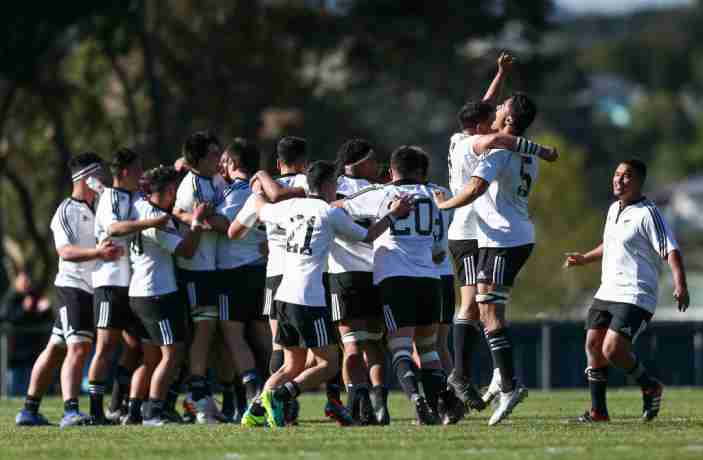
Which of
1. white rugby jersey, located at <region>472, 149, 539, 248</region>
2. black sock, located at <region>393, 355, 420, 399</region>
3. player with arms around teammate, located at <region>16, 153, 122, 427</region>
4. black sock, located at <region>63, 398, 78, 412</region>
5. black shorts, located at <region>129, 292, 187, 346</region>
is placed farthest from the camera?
player with arms around teammate, located at <region>16, 153, 122, 427</region>

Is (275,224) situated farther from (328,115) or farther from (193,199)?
(328,115)

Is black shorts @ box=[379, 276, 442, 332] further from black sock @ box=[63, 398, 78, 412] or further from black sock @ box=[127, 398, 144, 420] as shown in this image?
black sock @ box=[63, 398, 78, 412]

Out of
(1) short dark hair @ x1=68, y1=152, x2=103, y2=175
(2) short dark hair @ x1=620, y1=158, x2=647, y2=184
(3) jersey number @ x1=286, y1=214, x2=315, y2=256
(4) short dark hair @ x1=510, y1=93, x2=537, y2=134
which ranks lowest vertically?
(3) jersey number @ x1=286, y1=214, x2=315, y2=256

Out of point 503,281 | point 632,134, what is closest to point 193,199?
point 503,281

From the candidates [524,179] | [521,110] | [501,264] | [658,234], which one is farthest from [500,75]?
[658,234]

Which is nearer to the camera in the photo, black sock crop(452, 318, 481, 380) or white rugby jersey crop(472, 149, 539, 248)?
white rugby jersey crop(472, 149, 539, 248)

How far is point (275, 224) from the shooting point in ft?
45.3

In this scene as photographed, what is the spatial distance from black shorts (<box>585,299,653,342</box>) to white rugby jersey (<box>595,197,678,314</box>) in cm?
4

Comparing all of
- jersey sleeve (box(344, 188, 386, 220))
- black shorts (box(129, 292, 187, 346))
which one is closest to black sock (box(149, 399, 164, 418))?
black shorts (box(129, 292, 187, 346))

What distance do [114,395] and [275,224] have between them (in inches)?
124

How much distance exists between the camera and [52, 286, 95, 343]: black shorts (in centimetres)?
1519

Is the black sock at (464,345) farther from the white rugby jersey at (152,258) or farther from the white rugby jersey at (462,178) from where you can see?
the white rugby jersey at (152,258)

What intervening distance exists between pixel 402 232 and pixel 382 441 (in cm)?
234

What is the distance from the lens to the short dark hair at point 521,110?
46.9ft
